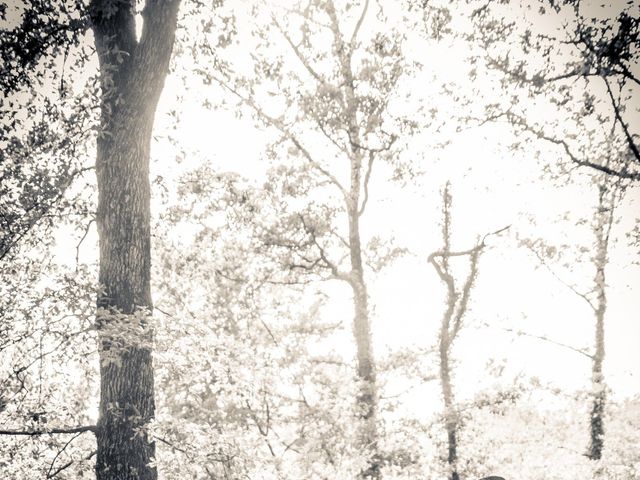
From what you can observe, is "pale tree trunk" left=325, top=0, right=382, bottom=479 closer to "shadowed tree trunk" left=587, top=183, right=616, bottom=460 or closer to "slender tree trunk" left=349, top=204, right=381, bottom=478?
"slender tree trunk" left=349, top=204, right=381, bottom=478

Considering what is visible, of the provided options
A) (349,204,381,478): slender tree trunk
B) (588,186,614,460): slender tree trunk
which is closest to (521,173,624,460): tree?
(588,186,614,460): slender tree trunk

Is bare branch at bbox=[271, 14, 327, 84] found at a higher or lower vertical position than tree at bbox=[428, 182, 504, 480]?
higher

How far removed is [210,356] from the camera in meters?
4.95

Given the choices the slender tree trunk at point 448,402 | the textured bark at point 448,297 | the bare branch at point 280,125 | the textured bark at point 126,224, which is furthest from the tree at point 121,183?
the textured bark at point 448,297

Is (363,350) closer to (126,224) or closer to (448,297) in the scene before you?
(448,297)

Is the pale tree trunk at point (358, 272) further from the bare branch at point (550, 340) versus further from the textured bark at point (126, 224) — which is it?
the bare branch at point (550, 340)

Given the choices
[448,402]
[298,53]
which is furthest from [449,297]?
[298,53]

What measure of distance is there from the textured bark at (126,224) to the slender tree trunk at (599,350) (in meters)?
14.5

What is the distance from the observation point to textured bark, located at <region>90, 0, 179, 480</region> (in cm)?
434

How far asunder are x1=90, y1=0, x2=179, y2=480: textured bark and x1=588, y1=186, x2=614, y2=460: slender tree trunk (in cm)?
1449

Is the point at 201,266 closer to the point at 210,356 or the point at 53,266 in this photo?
the point at 53,266

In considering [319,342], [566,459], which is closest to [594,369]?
[566,459]

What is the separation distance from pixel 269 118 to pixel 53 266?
19.4ft

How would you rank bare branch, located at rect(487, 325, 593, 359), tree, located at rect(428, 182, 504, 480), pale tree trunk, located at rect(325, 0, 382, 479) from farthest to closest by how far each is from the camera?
bare branch, located at rect(487, 325, 593, 359) < tree, located at rect(428, 182, 504, 480) < pale tree trunk, located at rect(325, 0, 382, 479)
